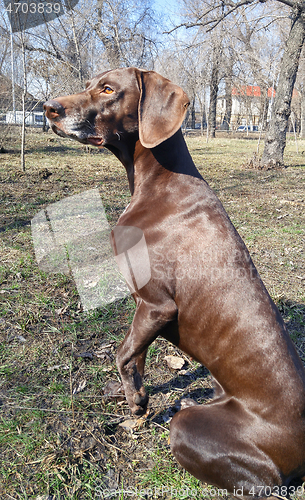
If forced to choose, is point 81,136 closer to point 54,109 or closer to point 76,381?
point 54,109

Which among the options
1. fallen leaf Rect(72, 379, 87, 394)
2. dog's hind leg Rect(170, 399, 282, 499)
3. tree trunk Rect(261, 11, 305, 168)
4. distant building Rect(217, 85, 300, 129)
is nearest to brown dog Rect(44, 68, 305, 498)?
dog's hind leg Rect(170, 399, 282, 499)

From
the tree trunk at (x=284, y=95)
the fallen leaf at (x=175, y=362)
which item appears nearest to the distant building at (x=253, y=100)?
the tree trunk at (x=284, y=95)

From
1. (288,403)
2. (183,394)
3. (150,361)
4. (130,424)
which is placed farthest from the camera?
(150,361)

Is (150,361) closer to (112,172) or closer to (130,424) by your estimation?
(130,424)

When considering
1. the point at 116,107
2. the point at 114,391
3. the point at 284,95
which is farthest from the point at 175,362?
the point at 284,95

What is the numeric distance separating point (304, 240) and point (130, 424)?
3.86 meters

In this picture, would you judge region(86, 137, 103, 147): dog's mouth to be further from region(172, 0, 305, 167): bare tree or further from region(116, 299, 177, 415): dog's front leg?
region(172, 0, 305, 167): bare tree

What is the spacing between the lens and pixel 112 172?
866 cm

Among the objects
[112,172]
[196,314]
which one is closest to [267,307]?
[196,314]

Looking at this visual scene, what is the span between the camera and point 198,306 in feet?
5.92

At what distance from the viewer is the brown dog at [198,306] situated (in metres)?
1.57

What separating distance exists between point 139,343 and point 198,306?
40cm

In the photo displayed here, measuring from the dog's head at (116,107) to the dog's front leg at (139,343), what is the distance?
36.5 inches

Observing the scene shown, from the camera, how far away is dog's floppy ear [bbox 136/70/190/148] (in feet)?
6.32
